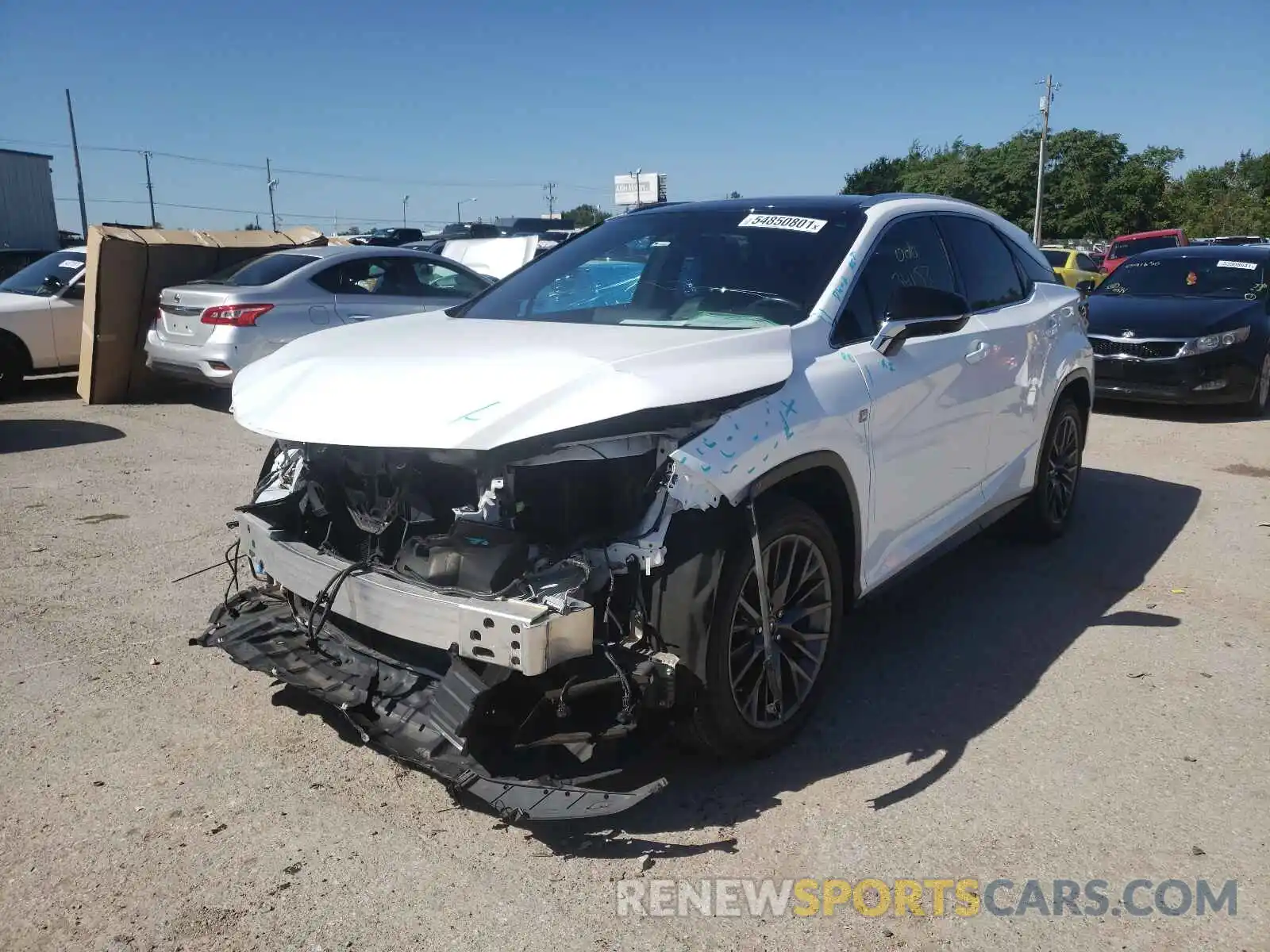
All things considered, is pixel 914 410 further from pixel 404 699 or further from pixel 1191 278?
pixel 1191 278

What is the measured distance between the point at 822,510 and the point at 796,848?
3.89 ft

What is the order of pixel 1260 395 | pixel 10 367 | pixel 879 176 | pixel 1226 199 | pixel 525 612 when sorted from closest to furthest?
pixel 525 612 < pixel 1260 395 < pixel 10 367 < pixel 1226 199 < pixel 879 176

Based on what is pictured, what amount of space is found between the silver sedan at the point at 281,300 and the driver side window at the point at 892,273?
6680mm

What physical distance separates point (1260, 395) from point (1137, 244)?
725 inches

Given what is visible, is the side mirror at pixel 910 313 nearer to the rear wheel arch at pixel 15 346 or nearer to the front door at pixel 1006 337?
the front door at pixel 1006 337

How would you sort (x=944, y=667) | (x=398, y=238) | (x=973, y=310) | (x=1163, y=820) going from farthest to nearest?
(x=398, y=238) → (x=973, y=310) → (x=944, y=667) → (x=1163, y=820)

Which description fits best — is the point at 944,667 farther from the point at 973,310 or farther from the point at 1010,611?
the point at 973,310

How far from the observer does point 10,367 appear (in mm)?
10695

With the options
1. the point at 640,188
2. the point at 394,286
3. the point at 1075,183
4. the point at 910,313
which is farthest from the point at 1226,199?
the point at 910,313

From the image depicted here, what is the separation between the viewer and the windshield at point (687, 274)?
12.2 feet

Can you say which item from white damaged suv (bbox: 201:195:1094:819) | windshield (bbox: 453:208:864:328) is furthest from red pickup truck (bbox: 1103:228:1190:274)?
white damaged suv (bbox: 201:195:1094:819)

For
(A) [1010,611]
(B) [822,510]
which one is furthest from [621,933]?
(A) [1010,611]

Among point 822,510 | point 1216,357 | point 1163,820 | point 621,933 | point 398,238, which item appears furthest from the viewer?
point 398,238

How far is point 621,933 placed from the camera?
2.59 m
